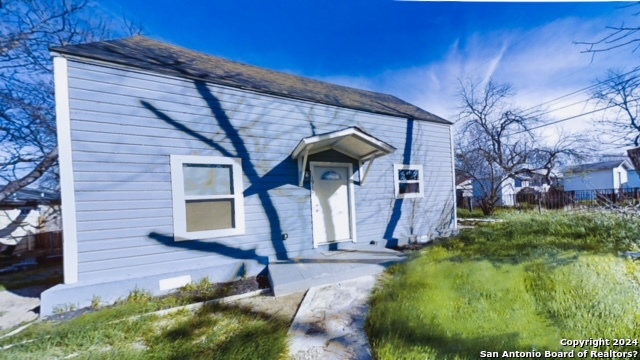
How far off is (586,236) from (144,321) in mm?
8553

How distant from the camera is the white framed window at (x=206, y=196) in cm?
402

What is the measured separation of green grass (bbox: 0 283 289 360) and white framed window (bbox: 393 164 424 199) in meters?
4.75

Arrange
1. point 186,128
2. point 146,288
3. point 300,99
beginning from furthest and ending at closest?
point 300,99 → point 186,128 → point 146,288

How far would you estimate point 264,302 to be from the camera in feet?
11.2

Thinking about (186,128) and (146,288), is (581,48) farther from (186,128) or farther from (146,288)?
(146,288)

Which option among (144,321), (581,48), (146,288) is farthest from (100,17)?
(581,48)

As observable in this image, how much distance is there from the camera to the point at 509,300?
2.91 meters

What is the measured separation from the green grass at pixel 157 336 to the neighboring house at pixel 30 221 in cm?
716

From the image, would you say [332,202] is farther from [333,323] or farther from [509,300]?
[509,300]

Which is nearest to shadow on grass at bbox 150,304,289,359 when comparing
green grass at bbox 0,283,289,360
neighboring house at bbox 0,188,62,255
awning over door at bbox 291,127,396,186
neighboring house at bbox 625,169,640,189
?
green grass at bbox 0,283,289,360

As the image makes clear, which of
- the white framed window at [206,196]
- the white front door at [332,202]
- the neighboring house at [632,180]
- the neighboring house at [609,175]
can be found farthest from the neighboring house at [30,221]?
the neighboring house at [632,180]

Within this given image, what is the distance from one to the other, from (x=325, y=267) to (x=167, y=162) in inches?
128

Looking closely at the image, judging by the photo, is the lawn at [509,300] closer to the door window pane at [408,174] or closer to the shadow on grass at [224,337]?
the shadow on grass at [224,337]

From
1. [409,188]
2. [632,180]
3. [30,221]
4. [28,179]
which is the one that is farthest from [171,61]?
[632,180]
